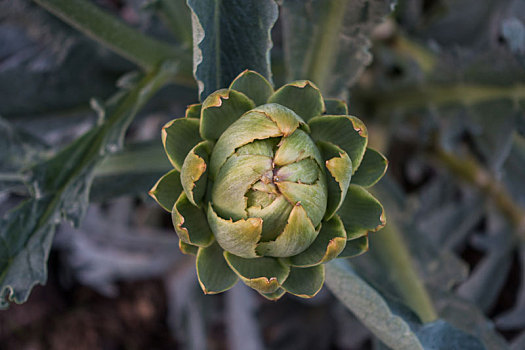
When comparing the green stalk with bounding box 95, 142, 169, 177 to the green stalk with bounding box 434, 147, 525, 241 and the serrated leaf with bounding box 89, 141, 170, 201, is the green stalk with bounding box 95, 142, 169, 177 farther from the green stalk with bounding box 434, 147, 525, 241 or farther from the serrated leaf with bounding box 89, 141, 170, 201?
the green stalk with bounding box 434, 147, 525, 241

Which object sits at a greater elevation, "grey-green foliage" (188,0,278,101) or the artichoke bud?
"grey-green foliage" (188,0,278,101)

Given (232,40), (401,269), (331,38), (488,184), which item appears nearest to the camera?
(232,40)

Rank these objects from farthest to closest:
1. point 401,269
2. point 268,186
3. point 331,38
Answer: point 401,269 < point 331,38 < point 268,186

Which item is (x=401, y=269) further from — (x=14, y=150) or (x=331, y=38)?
(x=14, y=150)

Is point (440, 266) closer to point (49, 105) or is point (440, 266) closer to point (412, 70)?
point (412, 70)

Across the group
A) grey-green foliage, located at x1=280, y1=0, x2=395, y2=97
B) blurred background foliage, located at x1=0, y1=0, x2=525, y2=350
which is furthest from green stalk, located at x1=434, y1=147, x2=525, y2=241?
grey-green foliage, located at x1=280, y1=0, x2=395, y2=97

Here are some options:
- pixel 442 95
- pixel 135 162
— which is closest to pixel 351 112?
pixel 442 95
